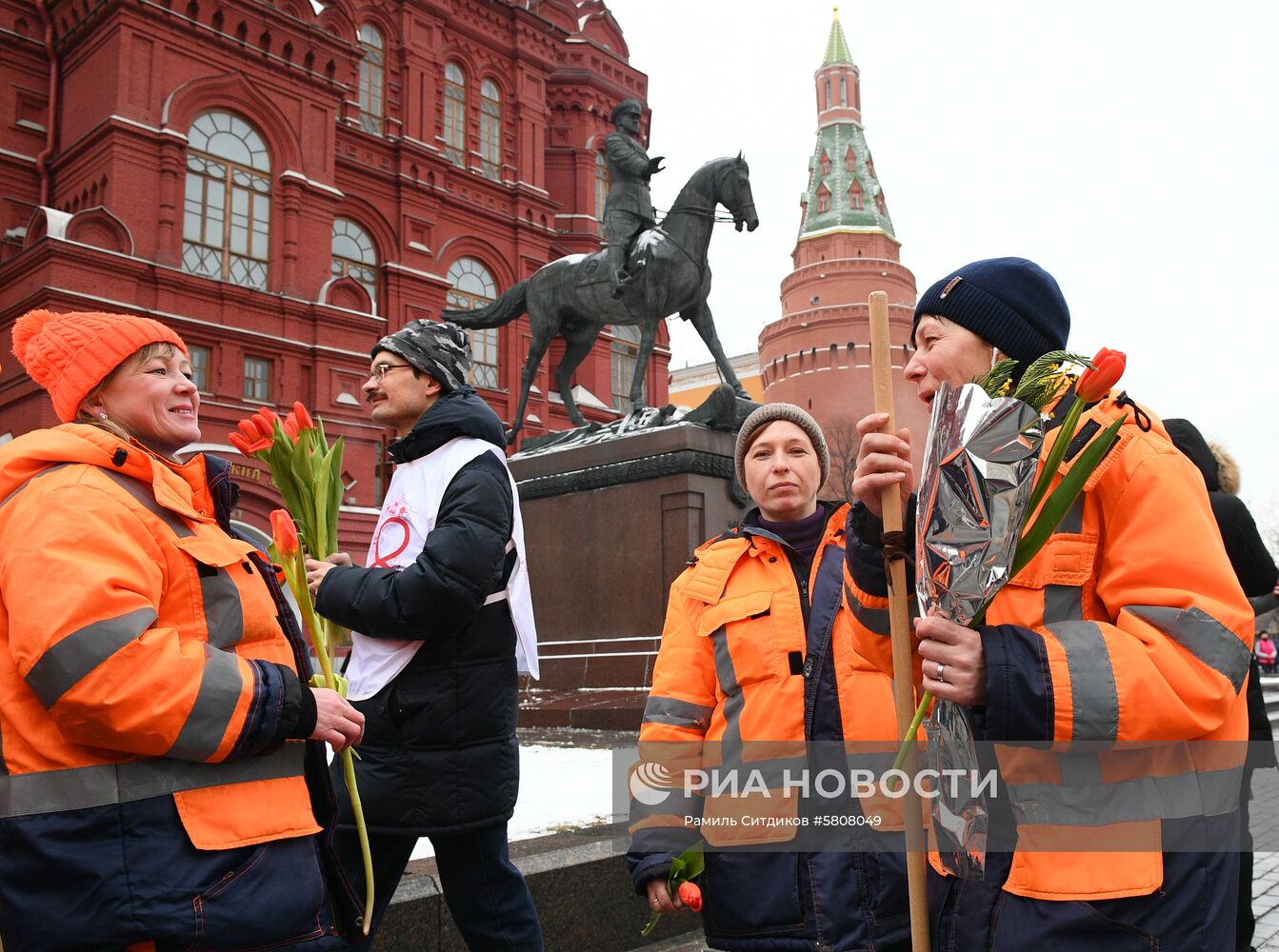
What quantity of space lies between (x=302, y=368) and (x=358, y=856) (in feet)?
70.1

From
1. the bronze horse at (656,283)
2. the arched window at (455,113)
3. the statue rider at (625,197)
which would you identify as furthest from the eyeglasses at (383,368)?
the arched window at (455,113)

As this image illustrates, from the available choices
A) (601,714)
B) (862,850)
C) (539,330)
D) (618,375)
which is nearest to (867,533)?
(862,850)

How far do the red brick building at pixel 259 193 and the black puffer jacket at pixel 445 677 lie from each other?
53.8ft

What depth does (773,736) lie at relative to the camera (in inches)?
85.5

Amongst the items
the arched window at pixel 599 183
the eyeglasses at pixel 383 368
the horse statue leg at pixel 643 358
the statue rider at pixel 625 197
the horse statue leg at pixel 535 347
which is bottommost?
the eyeglasses at pixel 383 368

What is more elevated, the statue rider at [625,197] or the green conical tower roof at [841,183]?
the green conical tower roof at [841,183]

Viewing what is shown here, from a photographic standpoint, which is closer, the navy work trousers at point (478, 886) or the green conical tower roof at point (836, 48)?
the navy work trousers at point (478, 886)

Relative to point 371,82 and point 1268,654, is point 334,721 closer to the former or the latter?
point 1268,654

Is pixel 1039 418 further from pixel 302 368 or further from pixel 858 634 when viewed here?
pixel 302 368

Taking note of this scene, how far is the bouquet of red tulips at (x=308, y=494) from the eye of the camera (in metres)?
2.10

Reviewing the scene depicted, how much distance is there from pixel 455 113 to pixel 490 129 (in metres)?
1.28

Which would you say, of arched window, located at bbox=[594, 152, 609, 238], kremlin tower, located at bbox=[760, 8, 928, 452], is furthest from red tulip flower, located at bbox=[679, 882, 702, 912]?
kremlin tower, located at bbox=[760, 8, 928, 452]

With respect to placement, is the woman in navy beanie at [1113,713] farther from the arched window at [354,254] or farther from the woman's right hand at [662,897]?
the arched window at [354,254]

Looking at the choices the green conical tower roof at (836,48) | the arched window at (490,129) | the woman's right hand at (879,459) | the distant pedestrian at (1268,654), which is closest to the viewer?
the woman's right hand at (879,459)
